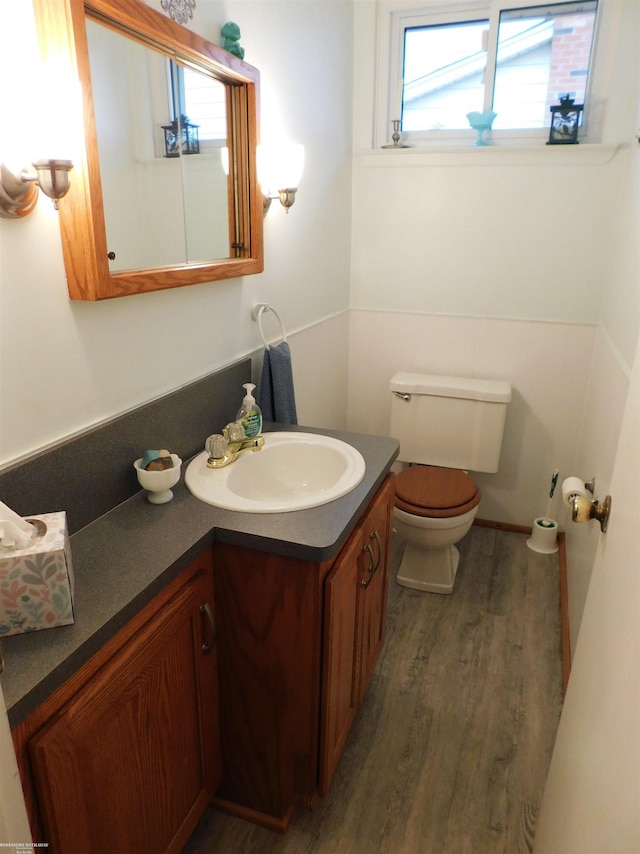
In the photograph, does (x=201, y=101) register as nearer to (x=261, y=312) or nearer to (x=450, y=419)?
(x=261, y=312)

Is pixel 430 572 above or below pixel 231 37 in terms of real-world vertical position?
below

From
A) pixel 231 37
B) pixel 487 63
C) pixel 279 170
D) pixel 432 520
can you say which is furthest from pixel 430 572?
pixel 487 63

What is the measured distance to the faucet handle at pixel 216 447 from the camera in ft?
5.17

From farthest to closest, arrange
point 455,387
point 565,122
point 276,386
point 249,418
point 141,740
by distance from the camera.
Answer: point 455,387
point 565,122
point 276,386
point 249,418
point 141,740

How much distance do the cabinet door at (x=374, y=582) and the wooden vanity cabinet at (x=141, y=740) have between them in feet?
1.48

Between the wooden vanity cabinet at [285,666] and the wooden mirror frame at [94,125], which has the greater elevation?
the wooden mirror frame at [94,125]

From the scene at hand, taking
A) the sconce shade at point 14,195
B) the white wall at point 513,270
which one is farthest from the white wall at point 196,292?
the white wall at point 513,270

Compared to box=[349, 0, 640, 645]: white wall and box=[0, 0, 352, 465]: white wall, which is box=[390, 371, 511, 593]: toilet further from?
box=[0, 0, 352, 465]: white wall

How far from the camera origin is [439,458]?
9.09 ft

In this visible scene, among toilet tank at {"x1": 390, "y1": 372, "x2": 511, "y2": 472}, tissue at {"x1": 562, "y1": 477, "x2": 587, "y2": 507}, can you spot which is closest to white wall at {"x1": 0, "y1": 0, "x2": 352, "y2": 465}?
toilet tank at {"x1": 390, "y1": 372, "x2": 511, "y2": 472}

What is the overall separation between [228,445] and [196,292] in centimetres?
43

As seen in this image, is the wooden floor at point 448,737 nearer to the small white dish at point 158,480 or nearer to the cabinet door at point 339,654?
the cabinet door at point 339,654

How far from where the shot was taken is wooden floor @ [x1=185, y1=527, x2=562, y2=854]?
153cm

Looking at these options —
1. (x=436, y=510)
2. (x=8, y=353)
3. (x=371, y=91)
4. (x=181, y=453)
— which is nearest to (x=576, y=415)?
(x=436, y=510)
